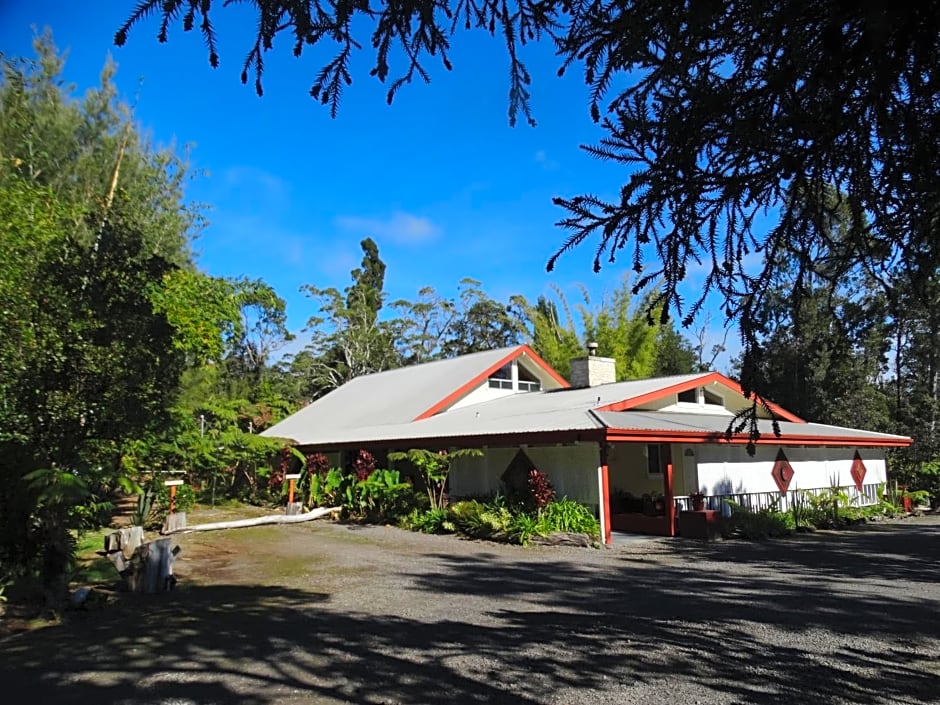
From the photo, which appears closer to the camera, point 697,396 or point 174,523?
point 174,523

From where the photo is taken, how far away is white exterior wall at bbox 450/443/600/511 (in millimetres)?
15000

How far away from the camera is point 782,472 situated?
18703 mm

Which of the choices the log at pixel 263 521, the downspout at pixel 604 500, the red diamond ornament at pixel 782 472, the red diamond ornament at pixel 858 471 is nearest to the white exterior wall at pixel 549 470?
the downspout at pixel 604 500

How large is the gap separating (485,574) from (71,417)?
20.0ft

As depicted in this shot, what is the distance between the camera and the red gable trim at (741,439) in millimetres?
14213

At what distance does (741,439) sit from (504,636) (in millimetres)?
11953

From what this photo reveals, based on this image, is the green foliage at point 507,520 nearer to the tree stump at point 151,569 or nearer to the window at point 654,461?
the window at point 654,461

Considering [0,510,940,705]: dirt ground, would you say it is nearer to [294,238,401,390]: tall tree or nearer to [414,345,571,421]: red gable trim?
[414,345,571,421]: red gable trim

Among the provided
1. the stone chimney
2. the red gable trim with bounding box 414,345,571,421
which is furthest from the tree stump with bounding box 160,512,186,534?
the stone chimney

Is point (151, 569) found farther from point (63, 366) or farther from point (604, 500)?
point (604, 500)

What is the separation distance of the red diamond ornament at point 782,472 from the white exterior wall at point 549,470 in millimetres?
6632

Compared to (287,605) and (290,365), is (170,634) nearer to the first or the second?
(287,605)

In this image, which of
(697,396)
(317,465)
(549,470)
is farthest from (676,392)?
(317,465)

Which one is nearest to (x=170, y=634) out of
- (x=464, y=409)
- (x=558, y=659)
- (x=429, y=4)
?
(x=558, y=659)
